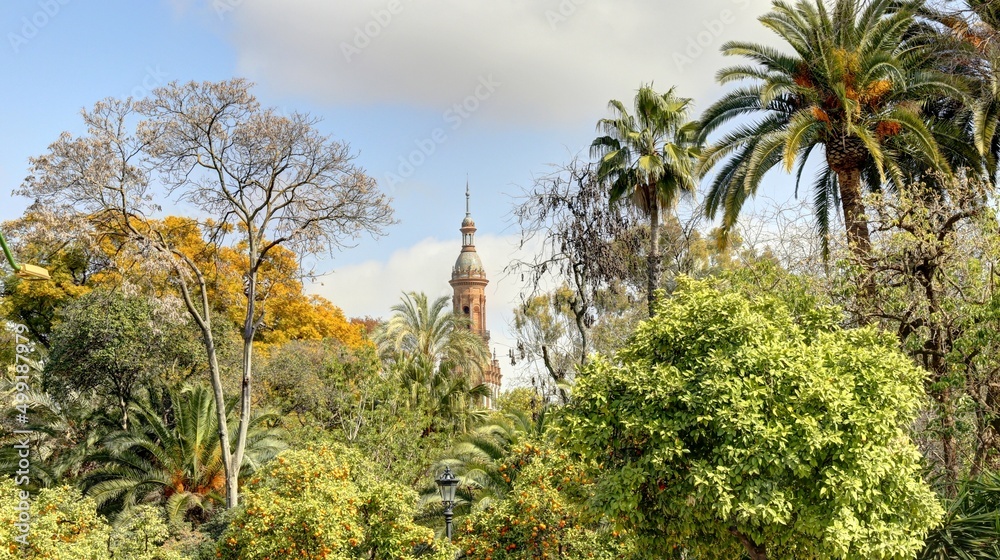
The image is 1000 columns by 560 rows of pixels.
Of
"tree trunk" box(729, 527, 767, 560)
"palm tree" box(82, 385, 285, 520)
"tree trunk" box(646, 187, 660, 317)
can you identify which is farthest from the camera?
"palm tree" box(82, 385, 285, 520)

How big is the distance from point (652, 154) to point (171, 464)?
37.2ft

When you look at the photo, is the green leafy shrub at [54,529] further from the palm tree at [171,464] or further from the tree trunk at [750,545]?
the tree trunk at [750,545]

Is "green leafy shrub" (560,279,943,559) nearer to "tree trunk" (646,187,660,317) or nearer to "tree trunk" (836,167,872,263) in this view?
"tree trunk" (836,167,872,263)

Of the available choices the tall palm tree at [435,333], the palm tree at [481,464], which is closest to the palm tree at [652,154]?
the palm tree at [481,464]

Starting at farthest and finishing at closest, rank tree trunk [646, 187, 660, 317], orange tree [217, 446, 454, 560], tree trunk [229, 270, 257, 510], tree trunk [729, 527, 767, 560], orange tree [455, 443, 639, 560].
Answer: tree trunk [229, 270, 257, 510] < tree trunk [646, 187, 660, 317] < orange tree [217, 446, 454, 560] < orange tree [455, 443, 639, 560] < tree trunk [729, 527, 767, 560]

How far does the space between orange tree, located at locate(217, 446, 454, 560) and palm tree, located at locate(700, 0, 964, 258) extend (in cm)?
721

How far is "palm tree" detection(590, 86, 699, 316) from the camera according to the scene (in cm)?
1592

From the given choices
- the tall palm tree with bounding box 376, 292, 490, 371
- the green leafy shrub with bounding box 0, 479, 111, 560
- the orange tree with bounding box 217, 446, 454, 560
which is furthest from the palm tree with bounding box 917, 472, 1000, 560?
the tall palm tree with bounding box 376, 292, 490, 371

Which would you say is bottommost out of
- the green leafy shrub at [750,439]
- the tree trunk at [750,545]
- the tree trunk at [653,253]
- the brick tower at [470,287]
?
the tree trunk at [750,545]

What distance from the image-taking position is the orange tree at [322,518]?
11.7 metres

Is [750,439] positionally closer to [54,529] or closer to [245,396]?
[54,529]

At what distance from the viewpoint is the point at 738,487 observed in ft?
27.5

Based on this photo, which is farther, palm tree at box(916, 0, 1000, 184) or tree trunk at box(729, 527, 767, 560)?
palm tree at box(916, 0, 1000, 184)

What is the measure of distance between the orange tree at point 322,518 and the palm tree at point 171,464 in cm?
546
